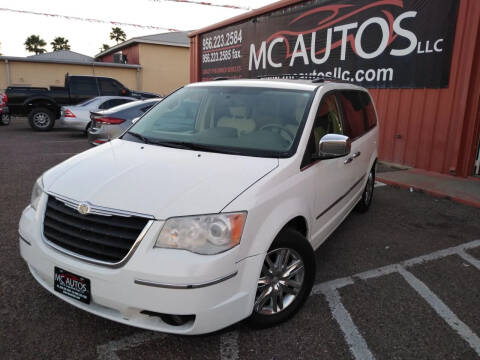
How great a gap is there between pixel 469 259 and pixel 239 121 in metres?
2.73

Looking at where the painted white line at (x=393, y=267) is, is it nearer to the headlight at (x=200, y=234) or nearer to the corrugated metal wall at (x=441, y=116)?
the headlight at (x=200, y=234)

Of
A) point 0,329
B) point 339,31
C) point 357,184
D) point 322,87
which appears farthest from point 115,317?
point 339,31

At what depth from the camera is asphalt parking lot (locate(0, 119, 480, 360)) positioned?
7.77 feet

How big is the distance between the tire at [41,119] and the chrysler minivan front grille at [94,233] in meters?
13.2

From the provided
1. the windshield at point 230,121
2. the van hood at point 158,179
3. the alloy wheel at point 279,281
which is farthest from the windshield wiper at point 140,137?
the alloy wheel at point 279,281

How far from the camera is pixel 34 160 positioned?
816cm

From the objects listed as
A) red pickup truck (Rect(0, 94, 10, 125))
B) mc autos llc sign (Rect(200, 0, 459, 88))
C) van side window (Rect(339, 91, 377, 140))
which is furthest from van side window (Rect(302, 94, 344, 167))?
red pickup truck (Rect(0, 94, 10, 125))

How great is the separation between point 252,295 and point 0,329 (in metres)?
1.68

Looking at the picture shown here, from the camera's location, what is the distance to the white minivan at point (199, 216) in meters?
2.07

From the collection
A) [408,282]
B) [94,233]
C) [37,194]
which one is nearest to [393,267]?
[408,282]

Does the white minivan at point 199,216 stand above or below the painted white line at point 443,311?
above

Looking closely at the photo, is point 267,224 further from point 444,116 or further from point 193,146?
point 444,116

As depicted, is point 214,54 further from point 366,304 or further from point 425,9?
point 366,304

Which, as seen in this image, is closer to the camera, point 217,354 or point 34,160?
point 217,354
